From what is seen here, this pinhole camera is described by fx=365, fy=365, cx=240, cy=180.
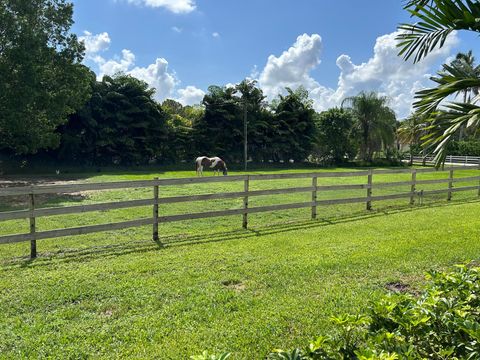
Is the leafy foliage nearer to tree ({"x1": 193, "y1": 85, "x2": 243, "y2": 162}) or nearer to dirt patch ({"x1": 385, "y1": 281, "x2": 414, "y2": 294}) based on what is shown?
dirt patch ({"x1": 385, "y1": 281, "x2": 414, "y2": 294})

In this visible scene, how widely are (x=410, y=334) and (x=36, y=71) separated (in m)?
19.6

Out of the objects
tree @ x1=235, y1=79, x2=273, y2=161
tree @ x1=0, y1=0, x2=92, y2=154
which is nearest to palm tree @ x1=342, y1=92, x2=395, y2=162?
tree @ x1=235, y1=79, x2=273, y2=161

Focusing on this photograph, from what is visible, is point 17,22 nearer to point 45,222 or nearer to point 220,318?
point 45,222

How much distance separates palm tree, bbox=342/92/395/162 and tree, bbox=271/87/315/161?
476 centimetres

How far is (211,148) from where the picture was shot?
35688 mm

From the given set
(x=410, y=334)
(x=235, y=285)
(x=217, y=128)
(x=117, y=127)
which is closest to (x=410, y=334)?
(x=410, y=334)

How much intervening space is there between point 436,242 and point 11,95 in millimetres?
18561

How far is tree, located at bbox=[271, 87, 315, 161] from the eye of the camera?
3931 centimetres

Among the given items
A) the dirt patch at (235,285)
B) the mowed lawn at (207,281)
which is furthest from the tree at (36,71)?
the dirt patch at (235,285)

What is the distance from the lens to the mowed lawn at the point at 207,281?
294cm

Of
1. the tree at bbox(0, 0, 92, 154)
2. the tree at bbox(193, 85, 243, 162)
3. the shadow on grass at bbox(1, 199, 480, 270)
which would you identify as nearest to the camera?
the shadow on grass at bbox(1, 199, 480, 270)

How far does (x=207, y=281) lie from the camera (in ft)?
14.0

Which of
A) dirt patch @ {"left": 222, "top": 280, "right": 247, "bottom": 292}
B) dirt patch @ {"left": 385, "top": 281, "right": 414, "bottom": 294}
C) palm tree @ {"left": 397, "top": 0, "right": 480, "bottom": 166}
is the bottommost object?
dirt patch @ {"left": 222, "top": 280, "right": 247, "bottom": 292}

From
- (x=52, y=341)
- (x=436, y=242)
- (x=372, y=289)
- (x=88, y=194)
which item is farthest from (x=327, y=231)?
(x=88, y=194)
